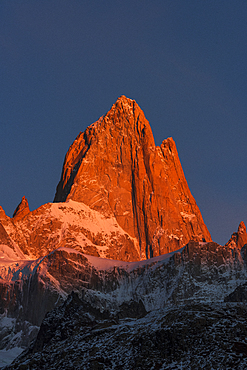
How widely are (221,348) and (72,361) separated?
55.9 feet

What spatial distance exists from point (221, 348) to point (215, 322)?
18.4ft

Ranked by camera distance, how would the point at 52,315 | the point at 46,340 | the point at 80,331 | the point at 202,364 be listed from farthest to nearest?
the point at 52,315, the point at 46,340, the point at 80,331, the point at 202,364

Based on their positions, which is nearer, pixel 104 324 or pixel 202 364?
pixel 202 364

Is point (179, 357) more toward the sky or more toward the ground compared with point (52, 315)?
more toward the ground

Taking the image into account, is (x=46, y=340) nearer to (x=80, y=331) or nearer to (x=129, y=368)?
(x=80, y=331)

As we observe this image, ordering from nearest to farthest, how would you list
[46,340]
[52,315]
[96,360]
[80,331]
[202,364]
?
[202,364] < [96,360] < [80,331] < [46,340] < [52,315]

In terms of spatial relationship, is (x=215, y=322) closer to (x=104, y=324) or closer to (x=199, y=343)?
(x=199, y=343)

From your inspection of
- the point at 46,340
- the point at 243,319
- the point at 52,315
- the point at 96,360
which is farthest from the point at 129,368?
the point at 52,315

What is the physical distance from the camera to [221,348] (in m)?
66.7

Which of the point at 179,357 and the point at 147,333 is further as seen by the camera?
the point at 147,333

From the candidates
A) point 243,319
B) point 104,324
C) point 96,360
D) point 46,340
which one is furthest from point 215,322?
point 46,340

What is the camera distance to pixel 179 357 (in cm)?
6850

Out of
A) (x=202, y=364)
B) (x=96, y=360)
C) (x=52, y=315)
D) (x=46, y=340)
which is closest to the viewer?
(x=202, y=364)

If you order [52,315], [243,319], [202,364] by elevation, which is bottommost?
[202,364]
